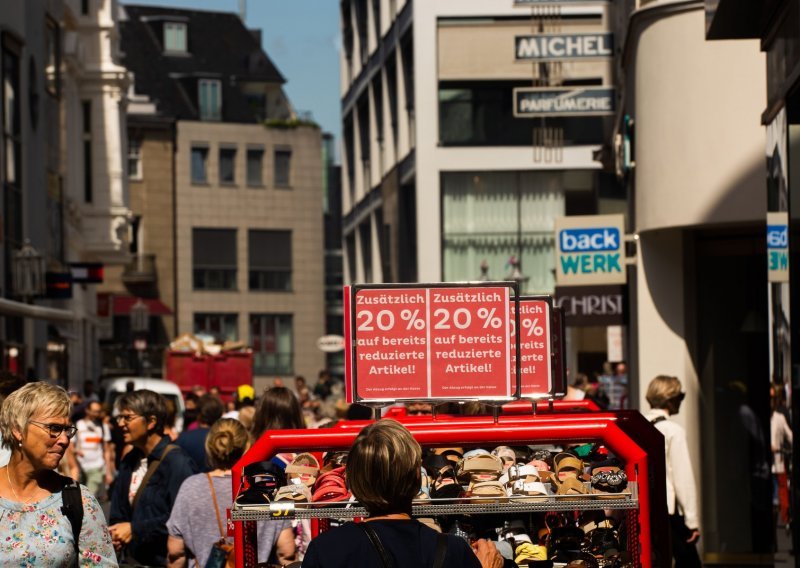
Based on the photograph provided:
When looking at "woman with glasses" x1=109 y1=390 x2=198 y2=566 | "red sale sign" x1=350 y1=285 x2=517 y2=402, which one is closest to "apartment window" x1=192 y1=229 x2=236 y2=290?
"woman with glasses" x1=109 y1=390 x2=198 y2=566

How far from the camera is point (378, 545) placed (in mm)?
4895

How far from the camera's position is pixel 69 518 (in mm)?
5832

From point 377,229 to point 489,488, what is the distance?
139 ft

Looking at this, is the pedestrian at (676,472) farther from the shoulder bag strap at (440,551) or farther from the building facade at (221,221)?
the building facade at (221,221)

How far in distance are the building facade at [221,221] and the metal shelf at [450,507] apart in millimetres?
62677

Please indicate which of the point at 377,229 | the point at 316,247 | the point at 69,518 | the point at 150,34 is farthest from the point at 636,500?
the point at 150,34

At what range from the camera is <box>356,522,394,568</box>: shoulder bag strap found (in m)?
4.88

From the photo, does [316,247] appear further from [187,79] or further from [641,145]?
[641,145]

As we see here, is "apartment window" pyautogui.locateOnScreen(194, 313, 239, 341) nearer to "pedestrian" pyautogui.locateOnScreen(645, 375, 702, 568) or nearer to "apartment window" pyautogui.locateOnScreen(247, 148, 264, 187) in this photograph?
"apartment window" pyautogui.locateOnScreen(247, 148, 264, 187)

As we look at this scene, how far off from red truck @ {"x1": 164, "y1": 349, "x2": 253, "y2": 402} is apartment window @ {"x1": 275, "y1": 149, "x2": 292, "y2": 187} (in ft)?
96.5

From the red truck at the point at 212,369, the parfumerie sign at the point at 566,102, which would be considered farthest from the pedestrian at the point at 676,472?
the red truck at the point at 212,369

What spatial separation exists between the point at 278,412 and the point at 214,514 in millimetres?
1468

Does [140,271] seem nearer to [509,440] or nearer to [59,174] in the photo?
[59,174]

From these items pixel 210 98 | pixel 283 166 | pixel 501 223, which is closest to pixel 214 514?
pixel 501 223
